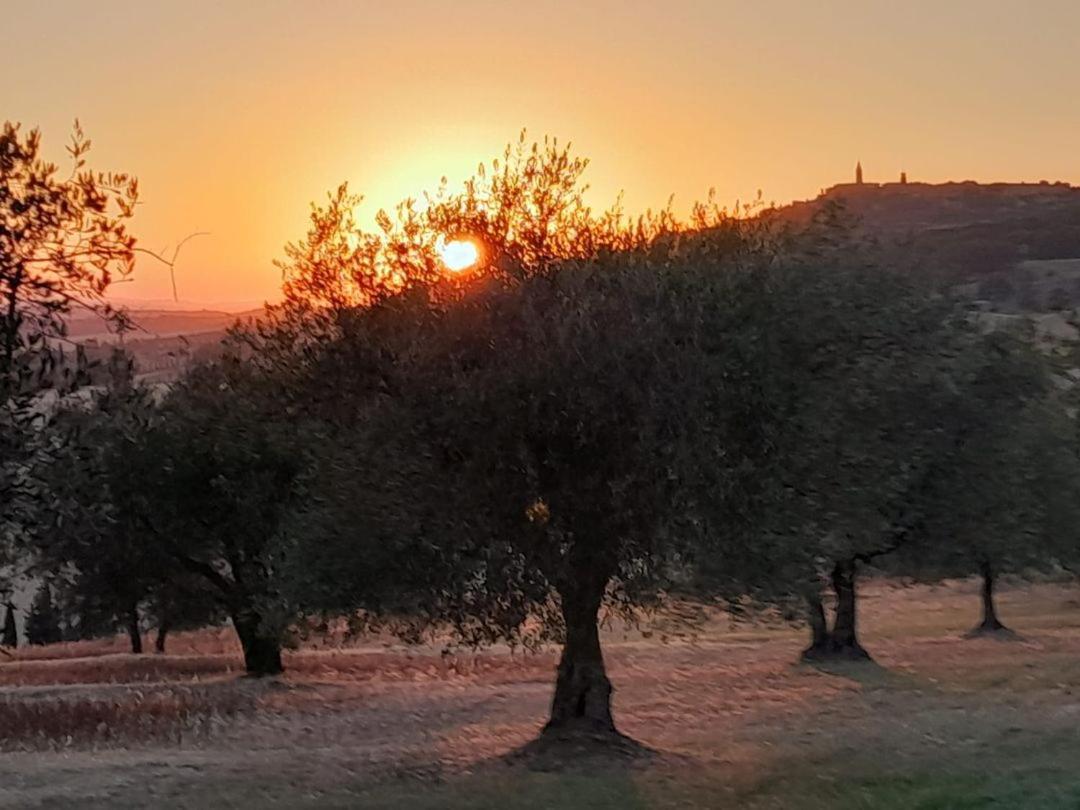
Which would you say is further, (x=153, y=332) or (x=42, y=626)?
(x=42, y=626)

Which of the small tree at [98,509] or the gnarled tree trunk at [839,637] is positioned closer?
the small tree at [98,509]

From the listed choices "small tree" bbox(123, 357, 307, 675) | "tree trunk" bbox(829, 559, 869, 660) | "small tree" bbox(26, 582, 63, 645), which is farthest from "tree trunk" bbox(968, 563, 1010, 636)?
"small tree" bbox(26, 582, 63, 645)

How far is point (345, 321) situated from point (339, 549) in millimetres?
2788

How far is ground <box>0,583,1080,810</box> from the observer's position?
15.5 meters

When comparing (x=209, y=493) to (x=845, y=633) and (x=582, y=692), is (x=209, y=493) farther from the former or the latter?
(x=845, y=633)

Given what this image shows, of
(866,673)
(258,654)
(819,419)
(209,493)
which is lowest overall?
(866,673)

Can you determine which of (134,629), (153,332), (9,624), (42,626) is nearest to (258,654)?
(9,624)

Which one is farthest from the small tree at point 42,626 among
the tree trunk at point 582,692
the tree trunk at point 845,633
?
the tree trunk at point 582,692

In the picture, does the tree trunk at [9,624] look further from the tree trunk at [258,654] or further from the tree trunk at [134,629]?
the tree trunk at [258,654]

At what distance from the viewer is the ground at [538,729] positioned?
15547 mm

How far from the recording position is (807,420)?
51.6ft

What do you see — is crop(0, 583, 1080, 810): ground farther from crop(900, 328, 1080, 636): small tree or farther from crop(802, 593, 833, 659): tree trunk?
crop(900, 328, 1080, 636): small tree

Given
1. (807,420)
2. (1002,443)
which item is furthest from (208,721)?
(1002,443)

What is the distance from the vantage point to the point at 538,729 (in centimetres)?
2189
